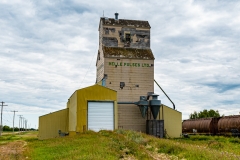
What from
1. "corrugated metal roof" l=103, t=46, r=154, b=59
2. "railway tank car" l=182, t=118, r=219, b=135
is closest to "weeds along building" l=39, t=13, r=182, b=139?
"corrugated metal roof" l=103, t=46, r=154, b=59

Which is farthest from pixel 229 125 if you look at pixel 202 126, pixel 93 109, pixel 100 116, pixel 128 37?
pixel 128 37

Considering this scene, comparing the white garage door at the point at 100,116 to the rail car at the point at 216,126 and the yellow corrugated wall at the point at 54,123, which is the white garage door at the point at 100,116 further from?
the rail car at the point at 216,126

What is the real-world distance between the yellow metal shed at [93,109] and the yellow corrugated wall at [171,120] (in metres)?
7.01

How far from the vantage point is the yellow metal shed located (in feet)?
93.7

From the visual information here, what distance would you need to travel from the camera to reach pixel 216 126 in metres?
33.1

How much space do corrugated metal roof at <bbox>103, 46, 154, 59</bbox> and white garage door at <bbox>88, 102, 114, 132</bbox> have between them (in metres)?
7.24

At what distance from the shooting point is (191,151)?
50.8 ft

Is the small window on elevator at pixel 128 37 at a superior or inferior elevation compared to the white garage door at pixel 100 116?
superior

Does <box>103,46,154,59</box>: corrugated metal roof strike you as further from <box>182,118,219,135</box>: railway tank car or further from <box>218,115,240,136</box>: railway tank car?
<box>218,115,240,136</box>: railway tank car

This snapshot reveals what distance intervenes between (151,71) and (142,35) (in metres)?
4.76

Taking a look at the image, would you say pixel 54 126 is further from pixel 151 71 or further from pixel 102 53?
pixel 151 71

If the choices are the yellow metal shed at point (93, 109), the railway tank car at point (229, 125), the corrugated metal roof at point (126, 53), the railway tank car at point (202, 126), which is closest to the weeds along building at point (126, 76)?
the corrugated metal roof at point (126, 53)

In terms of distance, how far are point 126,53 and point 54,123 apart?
10.9m

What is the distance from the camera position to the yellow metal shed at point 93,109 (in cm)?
2855
